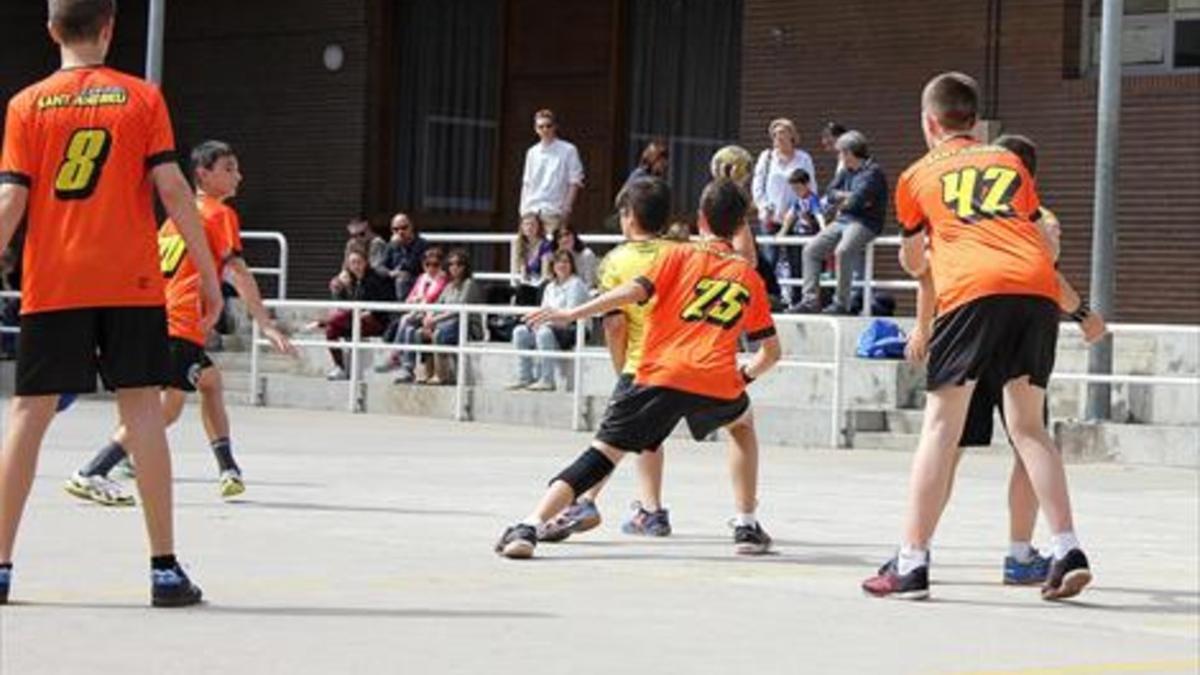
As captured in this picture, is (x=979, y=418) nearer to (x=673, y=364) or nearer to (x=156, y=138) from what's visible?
(x=673, y=364)

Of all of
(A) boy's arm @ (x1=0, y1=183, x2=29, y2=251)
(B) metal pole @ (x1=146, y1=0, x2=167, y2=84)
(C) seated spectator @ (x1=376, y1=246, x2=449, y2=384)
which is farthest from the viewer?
(B) metal pole @ (x1=146, y1=0, x2=167, y2=84)

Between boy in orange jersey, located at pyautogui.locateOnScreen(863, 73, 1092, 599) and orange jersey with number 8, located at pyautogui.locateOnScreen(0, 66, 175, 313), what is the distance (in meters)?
2.86

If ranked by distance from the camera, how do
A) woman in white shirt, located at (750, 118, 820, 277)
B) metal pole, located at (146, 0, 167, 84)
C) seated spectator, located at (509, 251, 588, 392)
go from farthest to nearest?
metal pole, located at (146, 0, 167, 84), woman in white shirt, located at (750, 118, 820, 277), seated spectator, located at (509, 251, 588, 392)

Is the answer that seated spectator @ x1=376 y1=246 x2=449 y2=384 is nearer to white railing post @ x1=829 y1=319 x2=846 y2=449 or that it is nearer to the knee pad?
white railing post @ x1=829 y1=319 x2=846 y2=449

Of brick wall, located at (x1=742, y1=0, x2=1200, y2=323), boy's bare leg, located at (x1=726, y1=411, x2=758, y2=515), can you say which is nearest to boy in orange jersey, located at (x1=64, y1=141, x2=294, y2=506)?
boy's bare leg, located at (x1=726, y1=411, x2=758, y2=515)

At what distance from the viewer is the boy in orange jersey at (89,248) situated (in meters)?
8.80

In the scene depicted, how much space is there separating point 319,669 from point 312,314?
829 inches

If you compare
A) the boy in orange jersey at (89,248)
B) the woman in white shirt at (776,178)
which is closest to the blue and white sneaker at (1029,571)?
the boy in orange jersey at (89,248)

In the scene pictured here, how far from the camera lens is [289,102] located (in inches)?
1289

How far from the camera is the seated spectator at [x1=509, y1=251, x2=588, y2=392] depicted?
22.4 meters

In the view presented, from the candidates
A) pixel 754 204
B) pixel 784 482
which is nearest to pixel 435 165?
pixel 754 204

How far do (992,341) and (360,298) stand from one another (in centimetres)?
1650

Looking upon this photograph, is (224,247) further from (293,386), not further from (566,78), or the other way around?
(566,78)

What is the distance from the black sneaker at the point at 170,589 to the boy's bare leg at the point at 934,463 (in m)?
2.66
